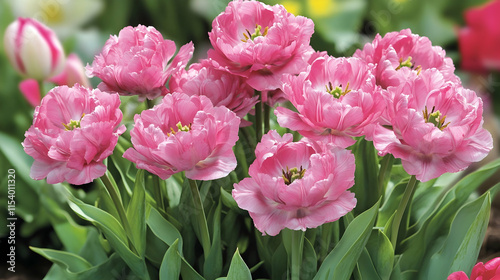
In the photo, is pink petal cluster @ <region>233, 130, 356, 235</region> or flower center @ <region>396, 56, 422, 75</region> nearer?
pink petal cluster @ <region>233, 130, 356, 235</region>

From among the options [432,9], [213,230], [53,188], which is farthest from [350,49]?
[213,230]

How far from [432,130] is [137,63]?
20 centimetres

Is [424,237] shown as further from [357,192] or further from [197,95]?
[197,95]

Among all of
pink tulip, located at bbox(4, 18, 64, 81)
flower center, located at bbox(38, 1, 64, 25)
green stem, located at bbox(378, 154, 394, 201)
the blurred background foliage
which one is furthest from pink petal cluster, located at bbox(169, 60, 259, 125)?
flower center, located at bbox(38, 1, 64, 25)

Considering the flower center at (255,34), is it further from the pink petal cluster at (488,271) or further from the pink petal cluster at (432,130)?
the pink petal cluster at (488,271)

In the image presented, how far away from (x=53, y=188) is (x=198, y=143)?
1.35 feet

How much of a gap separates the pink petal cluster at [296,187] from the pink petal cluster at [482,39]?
874 millimetres

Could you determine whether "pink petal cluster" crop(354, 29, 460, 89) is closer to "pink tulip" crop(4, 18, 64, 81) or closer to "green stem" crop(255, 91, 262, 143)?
"green stem" crop(255, 91, 262, 143)

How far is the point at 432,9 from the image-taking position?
1.45 metres

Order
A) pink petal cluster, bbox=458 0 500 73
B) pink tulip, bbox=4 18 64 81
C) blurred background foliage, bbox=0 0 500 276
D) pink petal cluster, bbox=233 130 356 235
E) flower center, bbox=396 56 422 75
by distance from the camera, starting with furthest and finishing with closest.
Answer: pink petal cluster, bbox=458 0 500 73 → blurred background foliage, bbox=0 0 500 276 → pink tulip, bbox=4 18 64 81 → flower center, bbox=396 56 422 75 → pink petal cluster, bbox=233 130 356 235

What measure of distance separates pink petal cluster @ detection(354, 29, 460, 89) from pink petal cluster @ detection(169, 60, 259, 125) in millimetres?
93

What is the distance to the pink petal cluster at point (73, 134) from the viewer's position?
0.41m

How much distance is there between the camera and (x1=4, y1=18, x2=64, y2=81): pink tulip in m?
0.80

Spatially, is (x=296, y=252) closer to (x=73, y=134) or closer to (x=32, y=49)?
(x=73, y=134)
